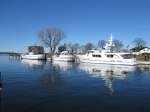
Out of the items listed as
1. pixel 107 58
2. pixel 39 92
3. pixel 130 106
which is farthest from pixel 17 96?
pixel 107 58

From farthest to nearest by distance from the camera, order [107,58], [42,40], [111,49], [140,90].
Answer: [42,40], [111,49], [107,58], [140,90]

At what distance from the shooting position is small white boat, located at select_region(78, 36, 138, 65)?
7514 centimetres

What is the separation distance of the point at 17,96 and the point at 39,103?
3772 millimetres

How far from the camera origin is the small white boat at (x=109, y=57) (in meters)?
75.1

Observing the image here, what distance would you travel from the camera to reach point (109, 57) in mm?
80875

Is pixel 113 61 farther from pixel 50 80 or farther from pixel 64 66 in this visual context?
pixel 50 80

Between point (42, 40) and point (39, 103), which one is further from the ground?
point (42, 40)

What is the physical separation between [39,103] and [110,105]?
5882 millimetres

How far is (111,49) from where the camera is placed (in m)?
88.9

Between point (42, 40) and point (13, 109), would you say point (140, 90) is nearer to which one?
point (13, 109)

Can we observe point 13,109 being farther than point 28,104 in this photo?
No

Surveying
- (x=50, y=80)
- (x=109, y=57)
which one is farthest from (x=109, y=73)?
(x=109, y=57)

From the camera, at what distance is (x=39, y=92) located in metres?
25.5

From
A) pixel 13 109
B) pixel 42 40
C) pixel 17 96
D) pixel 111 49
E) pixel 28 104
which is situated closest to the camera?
pixel 13 109
